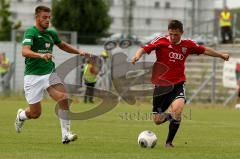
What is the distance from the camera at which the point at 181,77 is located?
1473 cm

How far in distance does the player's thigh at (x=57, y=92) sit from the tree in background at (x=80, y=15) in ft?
122

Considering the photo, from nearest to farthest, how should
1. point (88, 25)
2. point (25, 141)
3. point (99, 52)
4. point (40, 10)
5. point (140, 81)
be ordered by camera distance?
1. point (40, 10)
2. point (25, 141)
3. point (140, 81)
4. point (99, 52)
5. point (88, 25)

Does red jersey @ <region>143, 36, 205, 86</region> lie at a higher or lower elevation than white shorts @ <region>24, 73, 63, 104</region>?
higher

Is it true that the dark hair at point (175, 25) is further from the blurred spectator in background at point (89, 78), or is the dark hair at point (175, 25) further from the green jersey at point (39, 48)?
the blurred spectator in background at point (89, 78)

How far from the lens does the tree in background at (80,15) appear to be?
51594mm

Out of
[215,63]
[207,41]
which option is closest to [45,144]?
[215,63]

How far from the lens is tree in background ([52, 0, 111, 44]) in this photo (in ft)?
169

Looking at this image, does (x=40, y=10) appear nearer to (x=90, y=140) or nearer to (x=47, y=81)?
(x=47, y=81)

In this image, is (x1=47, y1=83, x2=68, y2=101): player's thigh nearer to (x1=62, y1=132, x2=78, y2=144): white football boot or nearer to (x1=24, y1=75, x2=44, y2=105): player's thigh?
(x1=24, y1=75, x2=44, y2=105): player's thigh

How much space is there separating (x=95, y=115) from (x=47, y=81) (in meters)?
10.3

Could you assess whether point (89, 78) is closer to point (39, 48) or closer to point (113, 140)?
point (113, 140)

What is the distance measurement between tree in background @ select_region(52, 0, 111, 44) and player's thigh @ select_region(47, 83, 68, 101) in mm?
37077

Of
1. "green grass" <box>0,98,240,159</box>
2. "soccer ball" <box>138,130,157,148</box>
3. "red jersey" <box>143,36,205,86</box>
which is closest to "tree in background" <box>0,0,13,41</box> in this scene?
"green grass" <box>0,98,240,159</box>

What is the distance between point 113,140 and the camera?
1581cm
